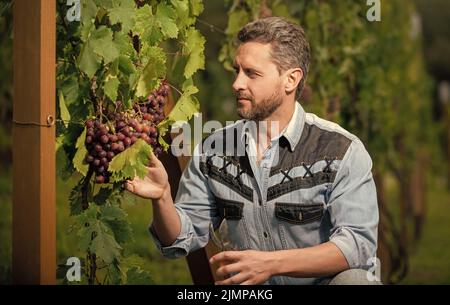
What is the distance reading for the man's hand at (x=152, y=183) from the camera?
2973 millimetres

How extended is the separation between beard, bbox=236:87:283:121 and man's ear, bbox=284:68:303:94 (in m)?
0.05

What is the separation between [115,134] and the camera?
3.05 metres

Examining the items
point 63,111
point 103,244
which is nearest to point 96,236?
point 103,244

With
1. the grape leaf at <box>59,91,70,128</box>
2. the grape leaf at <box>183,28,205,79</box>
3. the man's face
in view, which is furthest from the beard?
the grape leaf at <box>59,91,70,128</box>

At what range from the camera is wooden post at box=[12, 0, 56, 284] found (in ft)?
9.36

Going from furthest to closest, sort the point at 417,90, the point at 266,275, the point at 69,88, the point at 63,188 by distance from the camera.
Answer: the point at 417,90
the point at 63,188
the point at 69,88
the point at 266,275

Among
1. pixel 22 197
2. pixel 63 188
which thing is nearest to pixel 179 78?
pixel 22 197

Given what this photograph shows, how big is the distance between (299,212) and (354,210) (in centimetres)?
21

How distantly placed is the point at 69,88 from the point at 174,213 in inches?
24.3

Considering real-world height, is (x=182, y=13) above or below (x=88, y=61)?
above

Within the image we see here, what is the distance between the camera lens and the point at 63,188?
6996 mm

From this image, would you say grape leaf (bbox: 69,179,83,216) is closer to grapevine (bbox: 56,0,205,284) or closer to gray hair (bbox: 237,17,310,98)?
grapevine (bbox: 56,0,205,284)

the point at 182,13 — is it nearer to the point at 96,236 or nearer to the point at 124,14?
the point at 124,14
